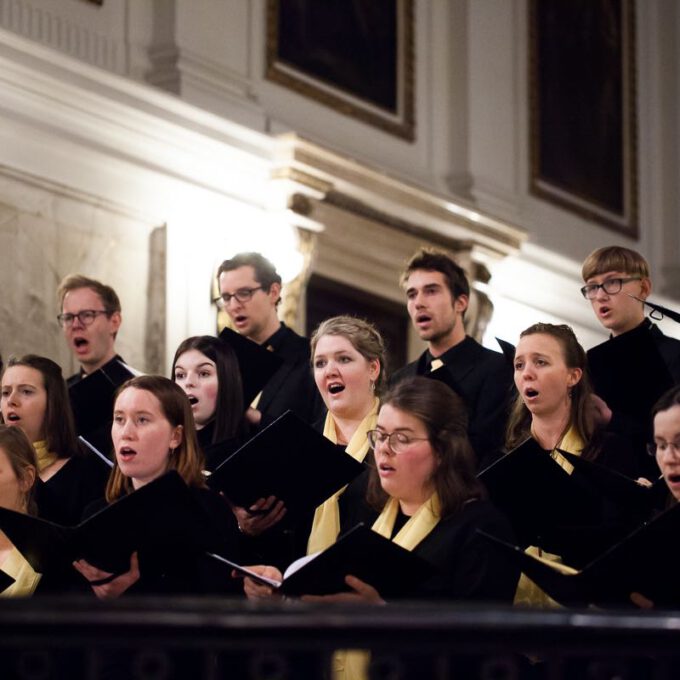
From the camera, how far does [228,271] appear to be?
6375 millimetres

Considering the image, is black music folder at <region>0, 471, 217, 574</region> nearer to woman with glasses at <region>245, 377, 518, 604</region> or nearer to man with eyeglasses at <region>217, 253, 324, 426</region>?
woman with glasses at <region>245, 377, 518, 604</region>

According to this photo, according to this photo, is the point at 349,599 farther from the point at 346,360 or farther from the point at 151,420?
the point at 346,360

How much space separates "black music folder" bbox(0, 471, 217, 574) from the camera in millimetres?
4059

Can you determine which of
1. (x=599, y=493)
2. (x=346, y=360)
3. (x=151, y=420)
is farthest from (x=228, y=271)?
(x=599, y=493)

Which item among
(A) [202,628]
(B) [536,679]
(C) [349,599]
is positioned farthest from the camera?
(B) [536,679]

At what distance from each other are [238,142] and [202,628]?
23.7 feet

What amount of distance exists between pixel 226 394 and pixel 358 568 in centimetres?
154

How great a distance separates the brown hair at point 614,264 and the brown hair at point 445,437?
4.04 ft

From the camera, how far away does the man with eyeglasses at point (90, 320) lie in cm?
625

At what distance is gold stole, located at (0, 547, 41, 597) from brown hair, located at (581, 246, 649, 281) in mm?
2020

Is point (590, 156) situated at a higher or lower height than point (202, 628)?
higher

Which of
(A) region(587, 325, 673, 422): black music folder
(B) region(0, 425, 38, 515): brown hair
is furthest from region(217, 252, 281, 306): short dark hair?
(B) region(0, 425, 38, 515): brown hair

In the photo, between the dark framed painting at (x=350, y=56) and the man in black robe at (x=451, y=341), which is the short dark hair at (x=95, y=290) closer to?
the man in black robe at (x=451, y=341)

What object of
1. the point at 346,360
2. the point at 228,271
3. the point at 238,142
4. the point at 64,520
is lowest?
the point at 64,520
